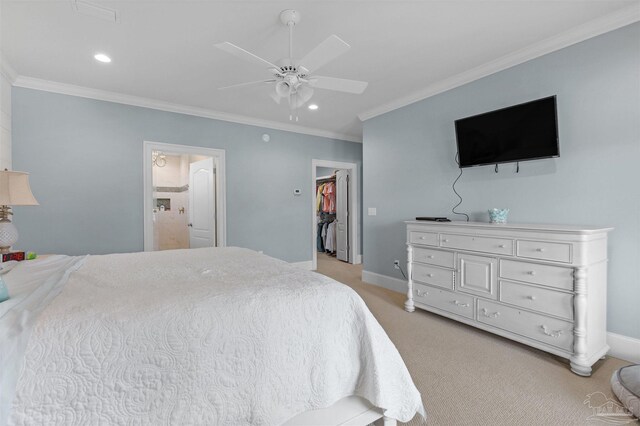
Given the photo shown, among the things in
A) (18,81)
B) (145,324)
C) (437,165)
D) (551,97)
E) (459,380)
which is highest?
(18,81)

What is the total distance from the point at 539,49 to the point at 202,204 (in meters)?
4.35

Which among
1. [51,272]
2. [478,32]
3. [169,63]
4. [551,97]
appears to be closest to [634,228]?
[551,97]

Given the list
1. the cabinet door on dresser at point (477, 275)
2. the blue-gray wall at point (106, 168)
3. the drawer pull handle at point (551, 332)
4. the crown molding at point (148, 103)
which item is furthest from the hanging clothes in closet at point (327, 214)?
the drawer pull handle at point (551, 332)

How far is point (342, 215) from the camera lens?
6047mm

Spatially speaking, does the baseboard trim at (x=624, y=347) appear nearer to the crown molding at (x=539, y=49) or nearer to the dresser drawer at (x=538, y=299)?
the dresser drawer at (x=538, y=299)

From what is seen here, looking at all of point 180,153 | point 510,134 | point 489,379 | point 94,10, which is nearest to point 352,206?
point 180,153

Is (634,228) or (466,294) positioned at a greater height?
(634,228)

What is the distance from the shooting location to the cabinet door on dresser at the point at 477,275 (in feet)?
7.86

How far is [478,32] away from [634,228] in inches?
74.0

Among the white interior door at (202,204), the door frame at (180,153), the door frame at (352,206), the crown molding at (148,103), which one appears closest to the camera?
the crown molding at (148,103)

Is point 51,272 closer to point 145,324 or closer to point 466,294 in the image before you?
point 145,324

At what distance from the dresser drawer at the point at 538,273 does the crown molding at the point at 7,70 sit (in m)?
4.72

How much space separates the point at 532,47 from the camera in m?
2.48

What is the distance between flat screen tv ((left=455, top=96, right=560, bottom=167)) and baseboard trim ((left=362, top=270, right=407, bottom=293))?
171cm
